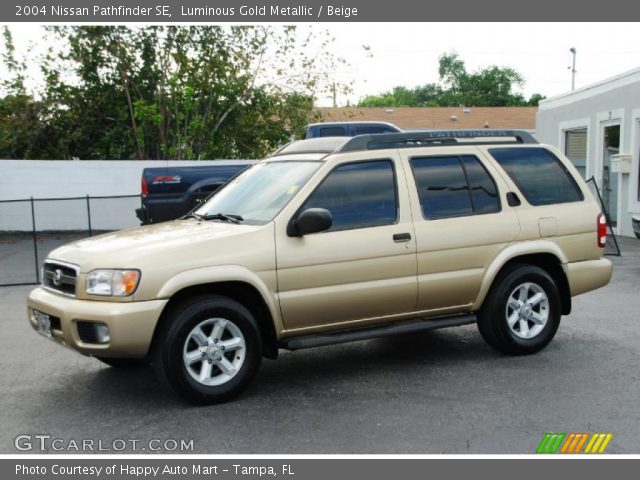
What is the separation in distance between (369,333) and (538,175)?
2.35 m

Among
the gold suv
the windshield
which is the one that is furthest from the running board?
the windshield

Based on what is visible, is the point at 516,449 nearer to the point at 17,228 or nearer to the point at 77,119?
the point at 17,228

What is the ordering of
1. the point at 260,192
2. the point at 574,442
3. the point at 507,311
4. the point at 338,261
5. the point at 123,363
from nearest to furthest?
1. the point at 574,442
2. the point at 338,261
3. the point at 260,192
4. the point at 123,363
5. the point at 507,311

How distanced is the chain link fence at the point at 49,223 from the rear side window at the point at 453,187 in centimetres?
965

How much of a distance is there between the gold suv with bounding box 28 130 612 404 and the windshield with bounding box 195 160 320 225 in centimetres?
2

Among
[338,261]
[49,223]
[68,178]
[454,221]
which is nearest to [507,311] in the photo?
[454,221]

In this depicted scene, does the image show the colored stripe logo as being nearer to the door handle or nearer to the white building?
the door handle

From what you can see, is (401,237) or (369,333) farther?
(401,237)

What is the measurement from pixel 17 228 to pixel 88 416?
38.6ft

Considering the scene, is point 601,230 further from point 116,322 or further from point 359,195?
point 116,322

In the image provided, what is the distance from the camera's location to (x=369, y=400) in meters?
5.55

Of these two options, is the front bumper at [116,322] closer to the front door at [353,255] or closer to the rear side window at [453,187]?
the front door at [353,255]

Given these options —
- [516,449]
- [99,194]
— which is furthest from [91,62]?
[516,449]

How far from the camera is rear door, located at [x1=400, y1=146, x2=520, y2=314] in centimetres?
628
